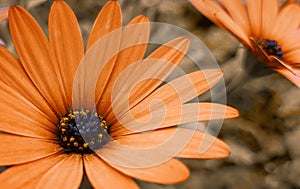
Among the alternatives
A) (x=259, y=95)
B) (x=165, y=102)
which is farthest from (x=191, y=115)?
(x=259, y=95)

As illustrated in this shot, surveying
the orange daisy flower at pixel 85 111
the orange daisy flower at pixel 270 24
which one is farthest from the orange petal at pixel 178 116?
the orange daisy flower at pixel 270 24

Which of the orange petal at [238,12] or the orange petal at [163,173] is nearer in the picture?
the orange petal at [163,173]

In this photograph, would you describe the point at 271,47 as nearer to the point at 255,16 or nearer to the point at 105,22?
the point at 255,16

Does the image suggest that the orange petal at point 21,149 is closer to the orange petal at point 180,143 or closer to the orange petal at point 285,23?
the orange petal at point 180,143

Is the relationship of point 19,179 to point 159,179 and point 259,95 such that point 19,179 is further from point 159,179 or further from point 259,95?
point 259,95

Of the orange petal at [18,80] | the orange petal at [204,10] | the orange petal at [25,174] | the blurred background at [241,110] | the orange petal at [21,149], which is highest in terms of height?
the orange petal at [18,80]

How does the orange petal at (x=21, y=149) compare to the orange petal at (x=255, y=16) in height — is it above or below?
above
